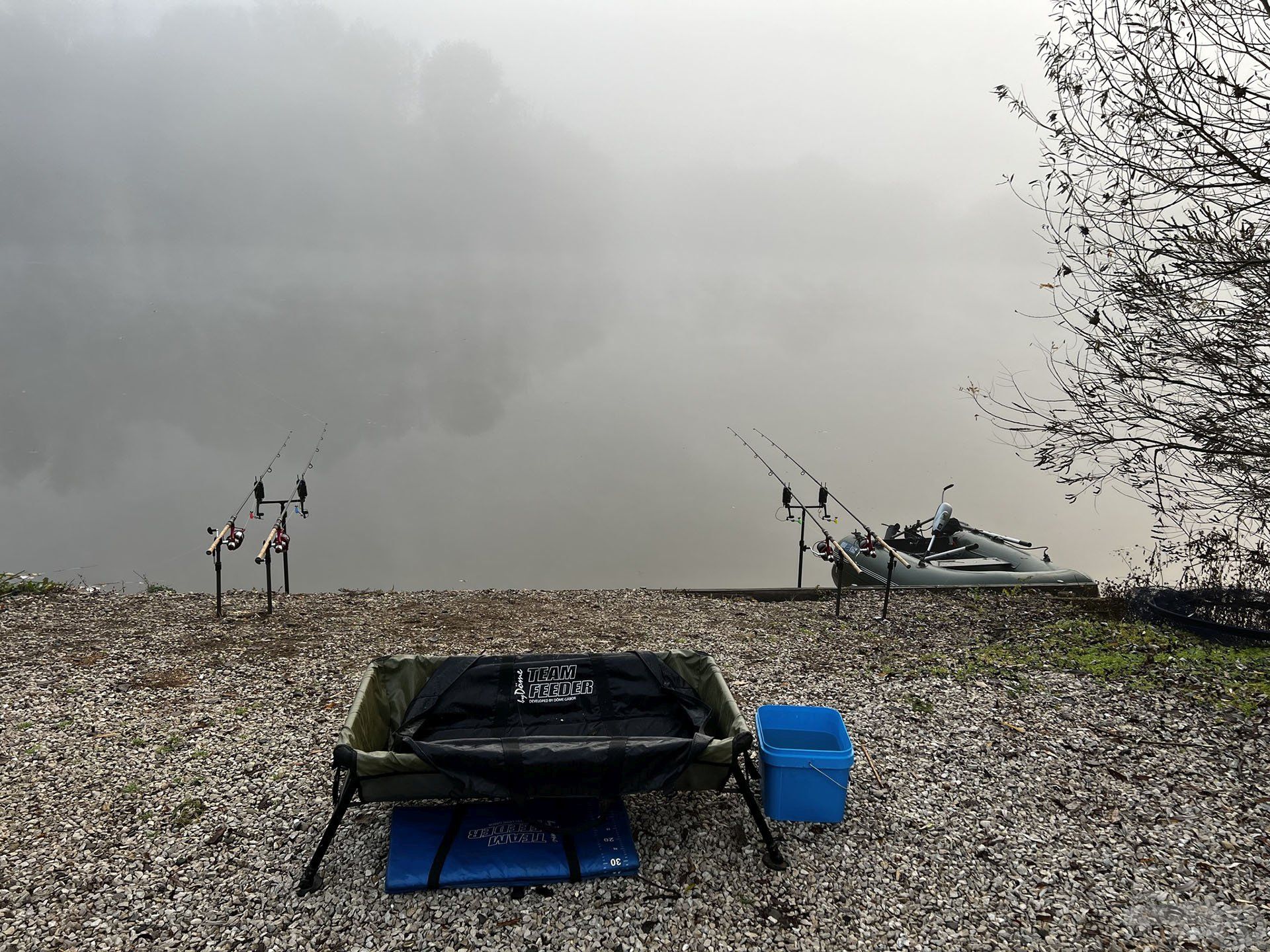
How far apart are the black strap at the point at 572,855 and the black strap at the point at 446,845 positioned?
1.36 ft

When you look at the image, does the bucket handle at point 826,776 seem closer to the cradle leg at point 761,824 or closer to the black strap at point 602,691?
the cradle leg at point 761,824

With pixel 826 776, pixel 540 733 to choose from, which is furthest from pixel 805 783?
pixel 540 733

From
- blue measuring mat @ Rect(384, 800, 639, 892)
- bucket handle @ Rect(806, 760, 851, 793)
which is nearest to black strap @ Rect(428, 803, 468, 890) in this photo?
blue measuring mat @ Rect(384, 800, 639, 892)

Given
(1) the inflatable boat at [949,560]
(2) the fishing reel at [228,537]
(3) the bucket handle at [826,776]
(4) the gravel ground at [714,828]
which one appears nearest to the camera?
(4) the gravel ground at [714,828]

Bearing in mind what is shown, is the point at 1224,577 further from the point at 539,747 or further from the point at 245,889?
the point at 245,889

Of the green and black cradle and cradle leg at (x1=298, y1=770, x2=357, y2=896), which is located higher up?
the green and black cradle

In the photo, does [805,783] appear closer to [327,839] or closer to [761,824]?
[761,824]

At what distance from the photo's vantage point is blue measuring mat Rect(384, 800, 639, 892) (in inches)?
116

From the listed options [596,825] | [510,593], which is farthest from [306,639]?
[596,825]

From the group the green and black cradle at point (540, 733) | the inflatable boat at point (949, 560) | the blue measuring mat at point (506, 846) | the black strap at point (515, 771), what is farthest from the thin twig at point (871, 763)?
the inflatable boat at point (949, 560)

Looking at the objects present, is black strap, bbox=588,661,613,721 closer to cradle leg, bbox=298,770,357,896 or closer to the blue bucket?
the blue bucket

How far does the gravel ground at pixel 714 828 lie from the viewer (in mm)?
2797

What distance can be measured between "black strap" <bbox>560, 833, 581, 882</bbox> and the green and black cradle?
24cm

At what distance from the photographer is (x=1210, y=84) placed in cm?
409
